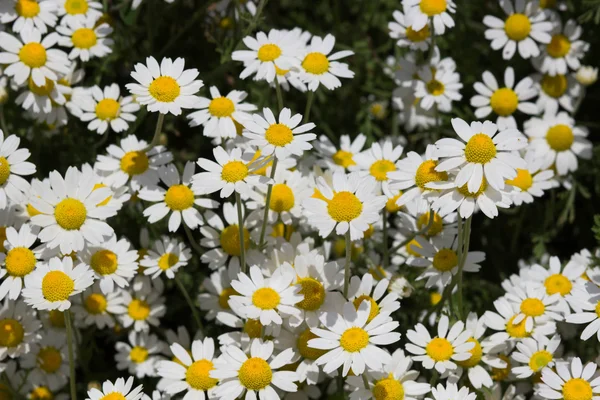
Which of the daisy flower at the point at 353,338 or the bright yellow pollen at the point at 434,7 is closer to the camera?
the daisy flower at the point at 353,338

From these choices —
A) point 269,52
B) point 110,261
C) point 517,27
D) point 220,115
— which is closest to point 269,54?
point 269,52

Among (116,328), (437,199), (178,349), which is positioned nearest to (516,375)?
(437,199)

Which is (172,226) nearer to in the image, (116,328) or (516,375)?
(116,328)

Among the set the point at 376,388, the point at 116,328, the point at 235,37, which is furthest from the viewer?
the point at 235,37

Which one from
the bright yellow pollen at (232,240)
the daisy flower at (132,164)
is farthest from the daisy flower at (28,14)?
the bright yellow pollen at (232,240)

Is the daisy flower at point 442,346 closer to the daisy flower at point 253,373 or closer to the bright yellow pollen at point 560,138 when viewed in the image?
the daisy flower at point 253,373

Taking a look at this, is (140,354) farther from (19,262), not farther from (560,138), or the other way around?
(560,138)
